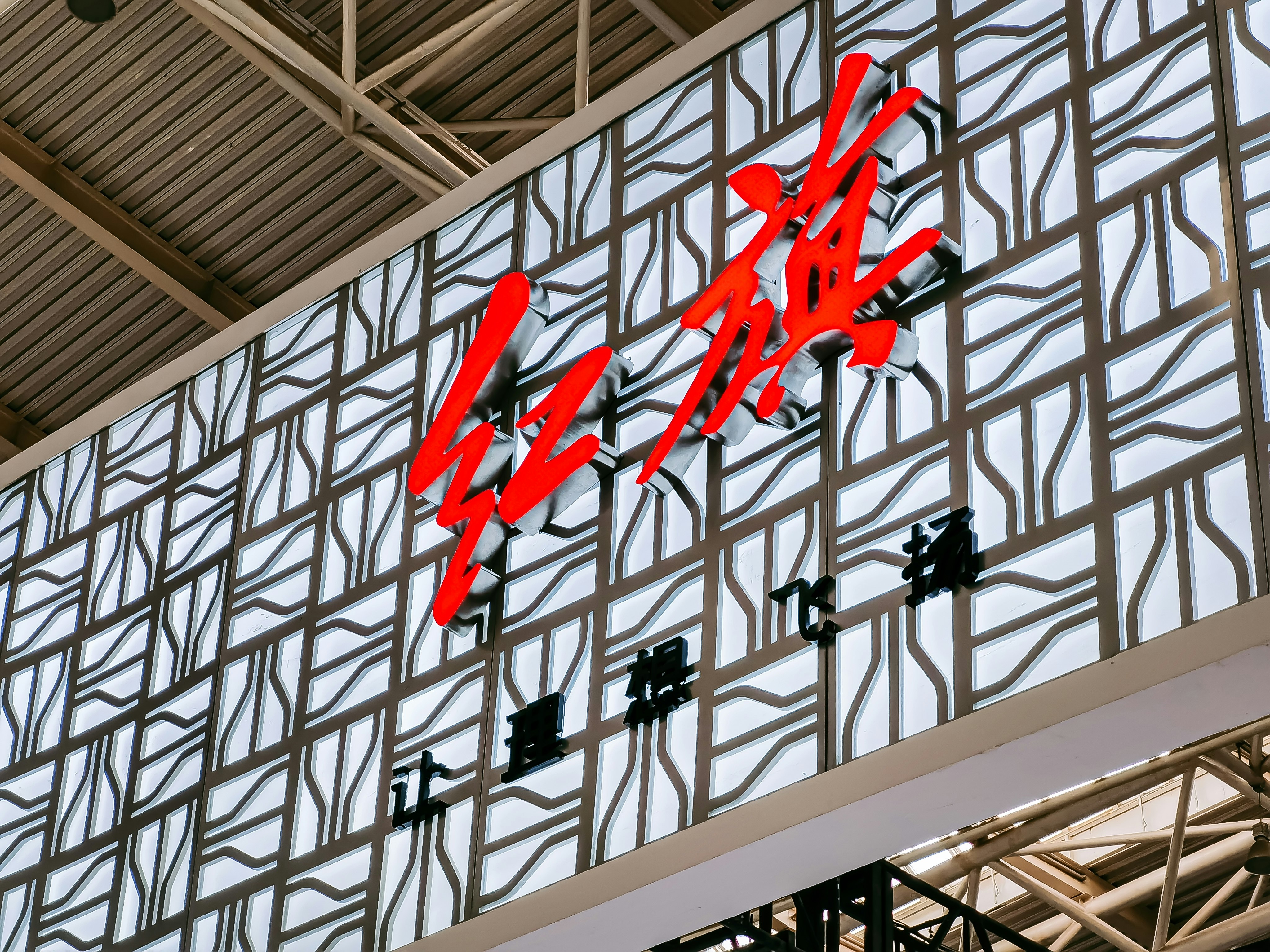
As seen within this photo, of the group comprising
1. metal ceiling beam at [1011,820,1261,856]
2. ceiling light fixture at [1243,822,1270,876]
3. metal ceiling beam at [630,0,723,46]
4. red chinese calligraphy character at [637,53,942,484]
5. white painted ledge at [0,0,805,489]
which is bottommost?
red chinese calligraphy character at [637,53,942,484]

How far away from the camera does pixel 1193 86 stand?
8.70 metres

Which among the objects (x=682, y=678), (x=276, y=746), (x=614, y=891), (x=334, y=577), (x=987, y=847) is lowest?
(x=614, y=891)

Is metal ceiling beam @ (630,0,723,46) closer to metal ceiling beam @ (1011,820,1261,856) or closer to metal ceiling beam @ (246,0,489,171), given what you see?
metal ceiling beam @ (246,0,489,171)

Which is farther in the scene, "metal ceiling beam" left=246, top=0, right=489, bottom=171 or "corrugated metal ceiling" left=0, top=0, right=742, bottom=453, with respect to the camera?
"corrugated metal ceiling" left=0, top=0, right=742, bottom=453

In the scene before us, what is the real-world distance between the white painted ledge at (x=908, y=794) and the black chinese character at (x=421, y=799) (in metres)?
0.70

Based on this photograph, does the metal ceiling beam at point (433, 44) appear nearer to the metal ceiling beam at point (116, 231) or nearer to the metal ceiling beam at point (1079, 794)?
the metal ceiling beam at point (116, 231)

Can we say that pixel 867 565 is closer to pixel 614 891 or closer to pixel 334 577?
pixel 614 891

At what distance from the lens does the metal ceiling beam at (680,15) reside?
14.8 m

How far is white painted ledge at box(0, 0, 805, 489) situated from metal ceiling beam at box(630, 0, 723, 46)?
270cm

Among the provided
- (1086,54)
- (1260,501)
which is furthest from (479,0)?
(1260,501)

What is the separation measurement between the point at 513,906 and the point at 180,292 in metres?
9.03

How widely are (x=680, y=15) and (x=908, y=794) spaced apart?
27.1 ft

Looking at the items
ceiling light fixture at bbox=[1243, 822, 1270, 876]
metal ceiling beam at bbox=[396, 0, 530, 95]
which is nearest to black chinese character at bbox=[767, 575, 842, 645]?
metal ceiling beam at bbox=[396, 0, 530, 95]

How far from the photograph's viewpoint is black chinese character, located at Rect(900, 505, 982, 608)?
8.31 m
